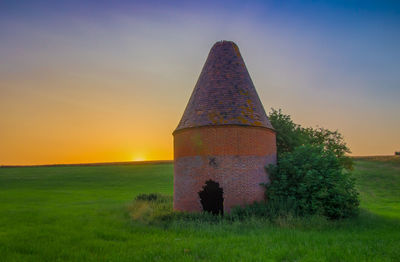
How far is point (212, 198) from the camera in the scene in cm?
1498

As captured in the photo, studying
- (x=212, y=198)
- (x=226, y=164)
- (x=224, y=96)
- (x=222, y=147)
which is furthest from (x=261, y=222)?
(x=224, y=96)

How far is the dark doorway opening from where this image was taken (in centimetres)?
1485

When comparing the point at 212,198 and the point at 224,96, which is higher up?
the point at 224,96

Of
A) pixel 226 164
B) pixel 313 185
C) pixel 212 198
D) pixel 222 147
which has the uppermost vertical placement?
pixel 222 147

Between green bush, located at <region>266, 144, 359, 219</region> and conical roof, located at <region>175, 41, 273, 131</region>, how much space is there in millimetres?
2688

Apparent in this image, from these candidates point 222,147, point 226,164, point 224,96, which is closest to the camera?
point 226,164

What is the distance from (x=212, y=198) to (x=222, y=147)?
2.61 meters

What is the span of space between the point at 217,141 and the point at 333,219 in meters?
6.53

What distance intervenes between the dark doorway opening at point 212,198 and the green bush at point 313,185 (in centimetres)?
251

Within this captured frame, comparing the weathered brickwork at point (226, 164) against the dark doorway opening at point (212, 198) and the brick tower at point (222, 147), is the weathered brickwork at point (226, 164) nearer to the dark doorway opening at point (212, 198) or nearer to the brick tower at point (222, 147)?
the brick tower at point (222, 147)

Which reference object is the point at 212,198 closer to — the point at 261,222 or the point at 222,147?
the point at 222,147

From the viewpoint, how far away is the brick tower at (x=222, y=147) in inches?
585

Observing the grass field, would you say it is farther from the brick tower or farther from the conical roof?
the conical roof

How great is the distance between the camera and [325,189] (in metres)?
13.6
